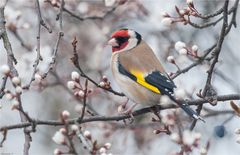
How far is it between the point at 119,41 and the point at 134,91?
71cm

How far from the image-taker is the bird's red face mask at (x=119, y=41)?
19.2ft

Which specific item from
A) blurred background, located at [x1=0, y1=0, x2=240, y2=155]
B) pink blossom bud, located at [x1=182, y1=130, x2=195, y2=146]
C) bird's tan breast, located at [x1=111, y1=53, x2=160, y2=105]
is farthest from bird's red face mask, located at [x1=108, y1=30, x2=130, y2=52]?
pink blossom bud, located at [x1=182, y1=130, x2=195, y2=146]

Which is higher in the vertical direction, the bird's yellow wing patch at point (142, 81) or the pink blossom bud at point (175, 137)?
the bird's yellow wing patch at point (142, 81)

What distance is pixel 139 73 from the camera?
5398 mm

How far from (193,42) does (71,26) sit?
1.65m

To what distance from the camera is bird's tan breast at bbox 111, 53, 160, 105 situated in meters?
5.17

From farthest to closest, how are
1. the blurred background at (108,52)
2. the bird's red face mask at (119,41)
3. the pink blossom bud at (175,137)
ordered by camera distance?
1. the blurred background at (108,52)
2. the bird's red face mask at (119,41)
3. the pink blossom bud at (175,137)

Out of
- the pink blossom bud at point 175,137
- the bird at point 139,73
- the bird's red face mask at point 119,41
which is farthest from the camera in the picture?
the bird's red face mask at point 119,41

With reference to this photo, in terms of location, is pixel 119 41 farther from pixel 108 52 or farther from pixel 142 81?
pixel 108 52

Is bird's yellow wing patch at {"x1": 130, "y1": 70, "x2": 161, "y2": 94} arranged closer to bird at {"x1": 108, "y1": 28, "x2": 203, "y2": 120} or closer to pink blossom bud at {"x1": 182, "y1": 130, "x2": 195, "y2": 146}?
bird at {"x1": 108, "y1": 28, "x2": 203, "y2": 120}

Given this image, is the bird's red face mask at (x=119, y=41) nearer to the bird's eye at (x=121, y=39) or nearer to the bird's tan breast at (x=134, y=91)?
the bird's eye at (x=121, y=39)

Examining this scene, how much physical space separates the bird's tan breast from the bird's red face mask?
29 centimetres

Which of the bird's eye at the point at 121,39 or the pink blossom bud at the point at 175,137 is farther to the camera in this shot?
the bird's eye at the point at 121,39

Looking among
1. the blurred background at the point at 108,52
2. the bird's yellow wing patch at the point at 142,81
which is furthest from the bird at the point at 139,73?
the blurred background at the point at 108,52
